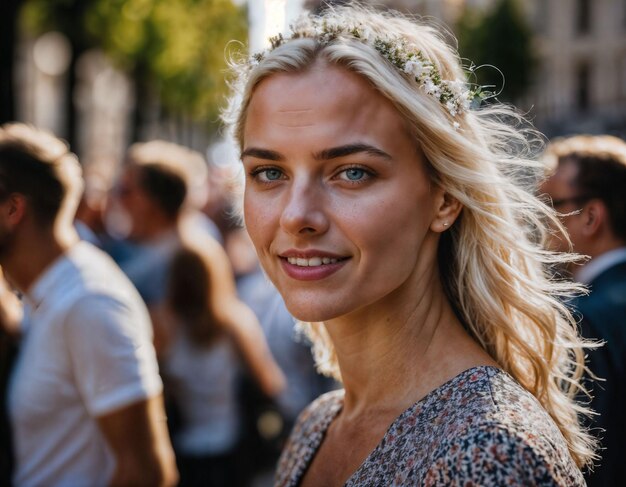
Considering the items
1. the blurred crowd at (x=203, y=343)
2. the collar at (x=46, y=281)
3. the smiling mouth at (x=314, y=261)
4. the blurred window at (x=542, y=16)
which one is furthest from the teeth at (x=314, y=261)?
the blurred window at (x=542, y=16)

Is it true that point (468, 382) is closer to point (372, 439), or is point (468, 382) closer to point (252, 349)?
point (372, 439)

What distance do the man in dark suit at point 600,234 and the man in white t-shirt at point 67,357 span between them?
178cm

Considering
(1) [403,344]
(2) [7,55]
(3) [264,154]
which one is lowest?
(2) [7,55]

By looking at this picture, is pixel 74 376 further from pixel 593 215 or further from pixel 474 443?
pixel 593 215

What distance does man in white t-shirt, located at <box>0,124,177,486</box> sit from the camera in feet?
10.1

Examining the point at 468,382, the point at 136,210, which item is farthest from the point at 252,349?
the point at 468,382

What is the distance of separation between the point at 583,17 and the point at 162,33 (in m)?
42.3

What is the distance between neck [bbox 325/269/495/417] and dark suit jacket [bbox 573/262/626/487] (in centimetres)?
118

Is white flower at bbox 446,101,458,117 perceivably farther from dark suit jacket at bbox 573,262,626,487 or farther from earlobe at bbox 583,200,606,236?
earlobe at bbox 583,200,606,236

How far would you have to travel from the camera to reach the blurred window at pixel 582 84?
53.4 metres

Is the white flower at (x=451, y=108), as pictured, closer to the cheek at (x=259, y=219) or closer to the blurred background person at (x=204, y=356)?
the cheek at (x=259, y=219)

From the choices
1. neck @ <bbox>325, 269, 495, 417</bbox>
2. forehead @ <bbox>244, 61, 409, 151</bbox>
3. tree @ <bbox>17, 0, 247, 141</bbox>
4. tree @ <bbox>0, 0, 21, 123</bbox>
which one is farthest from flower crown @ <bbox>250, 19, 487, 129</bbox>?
tree @ <bbox>0, 0, 21, 123</bbox>

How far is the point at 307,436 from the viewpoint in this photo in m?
2.58

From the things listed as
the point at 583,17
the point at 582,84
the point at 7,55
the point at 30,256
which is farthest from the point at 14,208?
the point at 582,84
